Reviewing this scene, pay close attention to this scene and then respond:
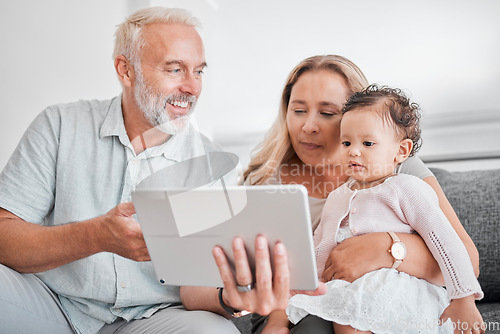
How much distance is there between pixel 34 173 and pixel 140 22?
0.57m

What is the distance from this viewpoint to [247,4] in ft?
8.59

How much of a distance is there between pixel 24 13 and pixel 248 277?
1.48m

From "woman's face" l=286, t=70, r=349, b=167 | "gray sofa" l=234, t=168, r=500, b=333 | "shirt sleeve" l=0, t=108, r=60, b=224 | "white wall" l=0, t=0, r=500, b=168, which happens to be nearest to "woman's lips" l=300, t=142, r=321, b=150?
"woman's face" l=286, t=70, r=349, b=167

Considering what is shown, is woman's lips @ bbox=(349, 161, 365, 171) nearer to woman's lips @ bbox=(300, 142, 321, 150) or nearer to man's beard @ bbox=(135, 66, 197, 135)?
woman's lips @ bbox=(300, 142, 321, 150)

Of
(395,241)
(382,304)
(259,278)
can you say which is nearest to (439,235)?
(395,241)

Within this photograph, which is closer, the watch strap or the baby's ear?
the watch strap

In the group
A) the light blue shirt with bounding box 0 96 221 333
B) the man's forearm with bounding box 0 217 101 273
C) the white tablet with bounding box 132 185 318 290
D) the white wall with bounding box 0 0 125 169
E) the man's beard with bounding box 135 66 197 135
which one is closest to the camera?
the white tablet with bounding box 132 185 318 290

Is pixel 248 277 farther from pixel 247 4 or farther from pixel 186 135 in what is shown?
pixel 247 4

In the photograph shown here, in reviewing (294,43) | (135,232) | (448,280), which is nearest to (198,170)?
(135,232)

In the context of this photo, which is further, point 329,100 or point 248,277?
point 329,100

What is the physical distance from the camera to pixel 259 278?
905 mm

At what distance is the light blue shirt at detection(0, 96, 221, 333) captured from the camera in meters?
1.26

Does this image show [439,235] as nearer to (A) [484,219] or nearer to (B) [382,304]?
(B) [382,304]

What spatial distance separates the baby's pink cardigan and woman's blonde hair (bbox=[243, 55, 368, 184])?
1.03 feet
